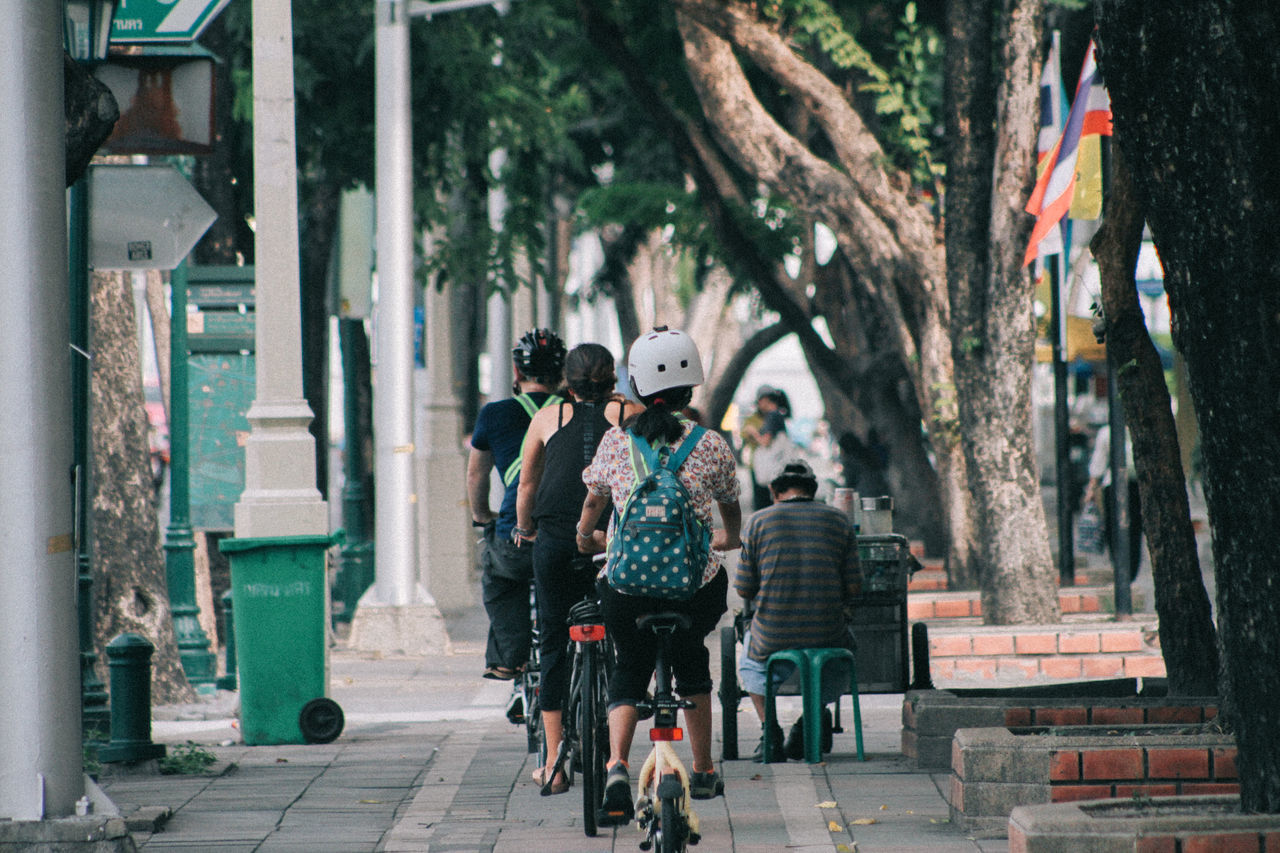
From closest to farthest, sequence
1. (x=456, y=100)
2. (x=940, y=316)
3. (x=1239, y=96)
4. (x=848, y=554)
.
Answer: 1. (x=1239, y=96)
2. (x=848, y=554)
3. (x=940, y=316)
4. (x=456, y=100)

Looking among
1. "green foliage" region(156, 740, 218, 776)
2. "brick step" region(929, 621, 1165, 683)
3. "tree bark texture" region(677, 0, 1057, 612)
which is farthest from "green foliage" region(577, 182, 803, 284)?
"green foliage" region(156, 740, 218, 776)

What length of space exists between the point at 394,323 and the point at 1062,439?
5376 millimetres

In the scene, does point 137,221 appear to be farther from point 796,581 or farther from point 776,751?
point 776,751

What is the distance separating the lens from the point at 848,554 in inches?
310

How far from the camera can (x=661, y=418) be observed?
578cm

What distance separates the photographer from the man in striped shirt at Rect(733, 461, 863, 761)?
25.6 feet

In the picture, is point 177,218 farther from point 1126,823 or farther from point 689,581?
point 1126,823

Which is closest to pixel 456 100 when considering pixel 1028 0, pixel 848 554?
pixel 1028 0

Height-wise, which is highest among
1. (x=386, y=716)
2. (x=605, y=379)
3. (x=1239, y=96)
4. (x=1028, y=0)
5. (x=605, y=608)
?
(x=1028, y=0)

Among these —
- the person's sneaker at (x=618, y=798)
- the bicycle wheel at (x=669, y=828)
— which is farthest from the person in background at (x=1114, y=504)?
the bicycle wheel at (x=669, y=828)

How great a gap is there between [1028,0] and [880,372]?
6405 millimetres

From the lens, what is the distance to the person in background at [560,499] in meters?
6.82

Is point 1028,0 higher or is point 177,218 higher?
point 1028,0

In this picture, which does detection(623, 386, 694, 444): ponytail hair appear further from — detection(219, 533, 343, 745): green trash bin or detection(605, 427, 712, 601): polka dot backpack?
detection(219, 533, 343, 745): green trash bin
